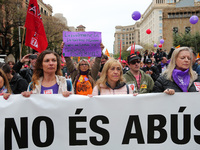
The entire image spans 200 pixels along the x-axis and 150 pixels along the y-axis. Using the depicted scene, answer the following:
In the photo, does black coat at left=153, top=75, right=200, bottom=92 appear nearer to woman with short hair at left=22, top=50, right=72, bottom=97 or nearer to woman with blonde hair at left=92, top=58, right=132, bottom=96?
woman with blonde hair at left=92, top=58, right=132, bottom=96

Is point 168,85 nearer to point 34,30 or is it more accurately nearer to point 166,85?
point 166,85

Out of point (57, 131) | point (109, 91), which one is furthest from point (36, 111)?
point (109, 91)

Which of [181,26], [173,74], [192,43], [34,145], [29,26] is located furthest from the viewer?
[181,26]

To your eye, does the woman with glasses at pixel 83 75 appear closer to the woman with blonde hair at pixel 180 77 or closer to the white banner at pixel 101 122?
the white banner at pixel 101 122

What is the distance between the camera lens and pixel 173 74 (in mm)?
2818

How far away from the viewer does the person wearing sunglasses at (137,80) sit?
11.6 feet

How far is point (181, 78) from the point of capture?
110 inches

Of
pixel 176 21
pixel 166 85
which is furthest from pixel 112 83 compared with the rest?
pixel 176 21

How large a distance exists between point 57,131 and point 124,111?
0.87 meters

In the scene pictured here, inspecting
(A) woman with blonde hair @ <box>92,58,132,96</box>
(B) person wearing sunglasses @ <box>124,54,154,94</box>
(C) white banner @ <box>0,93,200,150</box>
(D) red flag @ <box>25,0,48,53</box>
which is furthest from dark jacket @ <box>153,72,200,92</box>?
(D) red flag @ <box>25,0,48,53</box>

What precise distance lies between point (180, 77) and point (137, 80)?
96 centimetres

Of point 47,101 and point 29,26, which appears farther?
point 29,26

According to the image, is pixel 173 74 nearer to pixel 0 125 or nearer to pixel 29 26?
pixel 0 125

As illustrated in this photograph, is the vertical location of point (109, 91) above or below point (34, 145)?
above
